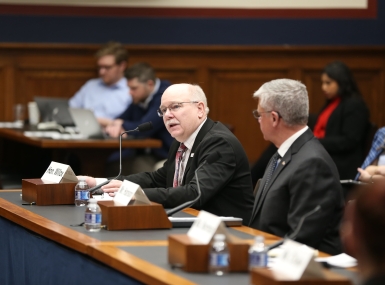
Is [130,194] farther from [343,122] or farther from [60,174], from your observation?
[343,122]

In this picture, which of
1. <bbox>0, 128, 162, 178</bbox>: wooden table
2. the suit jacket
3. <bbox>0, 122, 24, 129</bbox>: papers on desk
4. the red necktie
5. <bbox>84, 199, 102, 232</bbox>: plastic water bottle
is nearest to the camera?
<bbox>84, 199, 102, 232</bbox>: plastic water bottle

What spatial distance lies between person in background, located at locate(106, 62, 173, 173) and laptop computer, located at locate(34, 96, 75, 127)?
0.44 m

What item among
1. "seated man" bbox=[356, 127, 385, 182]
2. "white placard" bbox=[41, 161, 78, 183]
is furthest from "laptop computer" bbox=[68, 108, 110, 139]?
"white placard" bbox=[41, 161, 78, 183]

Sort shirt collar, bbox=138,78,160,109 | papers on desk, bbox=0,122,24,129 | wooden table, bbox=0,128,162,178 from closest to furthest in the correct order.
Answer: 1. wooden table, bbox=0,128,162,178
2. shirt collar, bbox=138,78,160,109
3. papers on desk, bbox=0,122,24,129

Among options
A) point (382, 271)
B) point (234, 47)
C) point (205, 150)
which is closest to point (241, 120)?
point (234, 47)

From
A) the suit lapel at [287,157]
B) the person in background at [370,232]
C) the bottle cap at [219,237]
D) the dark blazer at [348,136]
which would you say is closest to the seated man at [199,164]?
the suit lapel at [287,157]

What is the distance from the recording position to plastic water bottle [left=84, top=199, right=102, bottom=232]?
323 cm

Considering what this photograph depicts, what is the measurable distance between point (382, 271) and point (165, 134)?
223 inches

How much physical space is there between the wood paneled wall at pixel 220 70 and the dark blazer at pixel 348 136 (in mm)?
1718

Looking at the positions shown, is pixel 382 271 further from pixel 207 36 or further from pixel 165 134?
pixel 207 36

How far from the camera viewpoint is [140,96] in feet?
24.5

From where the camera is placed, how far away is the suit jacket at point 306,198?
3.34m

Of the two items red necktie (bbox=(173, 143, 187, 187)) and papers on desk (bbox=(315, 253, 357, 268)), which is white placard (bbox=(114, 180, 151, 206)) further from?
red necktie (bbox=(173, 143, 187, 187))

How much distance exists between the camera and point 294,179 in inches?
135
